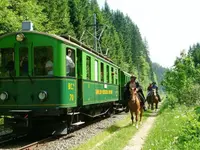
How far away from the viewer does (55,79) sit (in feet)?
42.0

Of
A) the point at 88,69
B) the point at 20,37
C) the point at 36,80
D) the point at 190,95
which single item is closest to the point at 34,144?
the point at 36,80

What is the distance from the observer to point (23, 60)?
1321cm

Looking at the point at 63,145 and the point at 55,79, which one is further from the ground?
the point at 55,79

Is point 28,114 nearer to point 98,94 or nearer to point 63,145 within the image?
point 63,145

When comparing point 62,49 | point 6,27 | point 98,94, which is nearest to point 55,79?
point 62,49

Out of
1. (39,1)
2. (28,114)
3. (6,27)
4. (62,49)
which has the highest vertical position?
(39,1)

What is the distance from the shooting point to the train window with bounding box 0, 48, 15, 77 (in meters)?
13.3

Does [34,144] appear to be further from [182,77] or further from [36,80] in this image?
[182,77]

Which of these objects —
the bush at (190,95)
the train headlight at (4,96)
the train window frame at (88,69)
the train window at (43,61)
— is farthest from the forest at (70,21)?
the train headlight at (4,96)

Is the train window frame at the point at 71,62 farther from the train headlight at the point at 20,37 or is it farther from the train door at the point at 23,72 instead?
the train headlight at the point at 20,37

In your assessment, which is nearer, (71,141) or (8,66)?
(71,141)

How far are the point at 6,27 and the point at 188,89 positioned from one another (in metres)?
13.5

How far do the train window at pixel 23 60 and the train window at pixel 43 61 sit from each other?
0.30 metres

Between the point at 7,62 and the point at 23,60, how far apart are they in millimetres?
568
